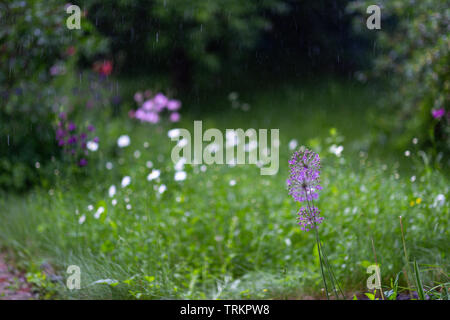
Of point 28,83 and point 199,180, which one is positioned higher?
point 28,83

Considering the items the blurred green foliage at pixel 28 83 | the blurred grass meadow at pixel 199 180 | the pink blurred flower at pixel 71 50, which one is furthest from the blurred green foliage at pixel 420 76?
the pink blurred flower at pixel 71 50


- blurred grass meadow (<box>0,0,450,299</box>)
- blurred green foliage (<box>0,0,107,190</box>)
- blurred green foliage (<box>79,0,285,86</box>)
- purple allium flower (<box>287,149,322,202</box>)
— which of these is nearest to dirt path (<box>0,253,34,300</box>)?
blurred grass meadow (<box>0,0,450,299</box>)

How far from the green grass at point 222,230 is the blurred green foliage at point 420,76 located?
38 cm

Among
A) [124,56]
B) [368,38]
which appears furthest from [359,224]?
[368,38]

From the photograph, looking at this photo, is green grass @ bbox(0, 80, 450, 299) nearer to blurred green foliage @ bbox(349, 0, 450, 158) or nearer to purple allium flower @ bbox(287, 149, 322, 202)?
blurred green foliage @ bbox(349, 0, 450, 158)

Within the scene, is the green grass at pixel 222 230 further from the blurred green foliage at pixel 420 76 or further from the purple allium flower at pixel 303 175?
the purple allium flower at pixel 303 175

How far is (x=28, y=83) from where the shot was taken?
15.8ft

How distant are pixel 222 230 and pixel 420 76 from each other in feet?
9.64

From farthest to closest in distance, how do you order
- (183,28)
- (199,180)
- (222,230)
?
(183,28)
(199,180)
(222,230)

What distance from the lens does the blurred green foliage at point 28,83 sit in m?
4.30

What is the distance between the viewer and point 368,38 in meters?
9.16

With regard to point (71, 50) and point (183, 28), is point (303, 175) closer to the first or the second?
point (71, 50)

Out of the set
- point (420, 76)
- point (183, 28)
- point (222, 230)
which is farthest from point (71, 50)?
point (420, 76)
